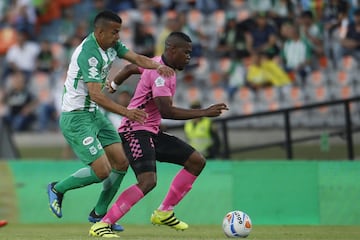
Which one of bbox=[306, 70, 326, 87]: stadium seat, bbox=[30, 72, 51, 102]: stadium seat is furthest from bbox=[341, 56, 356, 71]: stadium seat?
bbox=[30, 72, 51, 102]: stadium seat

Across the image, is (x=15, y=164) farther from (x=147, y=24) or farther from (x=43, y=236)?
(x=147, y=24)

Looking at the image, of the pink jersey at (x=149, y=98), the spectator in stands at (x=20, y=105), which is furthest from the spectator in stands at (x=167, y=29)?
the pink jersey at (x=149, y=98)

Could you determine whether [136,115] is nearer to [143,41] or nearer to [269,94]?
[269,94]

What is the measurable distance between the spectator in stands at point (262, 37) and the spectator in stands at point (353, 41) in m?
1.67

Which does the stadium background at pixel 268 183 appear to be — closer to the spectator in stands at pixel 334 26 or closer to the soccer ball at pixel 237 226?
the spectator in stands at pixel 334 26

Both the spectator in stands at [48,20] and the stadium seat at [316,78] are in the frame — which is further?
the spectator in stands at [48,20]

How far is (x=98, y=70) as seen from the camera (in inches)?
397

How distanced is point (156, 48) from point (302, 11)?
11.9 ft

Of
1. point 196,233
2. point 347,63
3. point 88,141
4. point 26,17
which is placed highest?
point 26,17

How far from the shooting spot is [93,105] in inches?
412

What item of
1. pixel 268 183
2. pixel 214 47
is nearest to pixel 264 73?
pixel 214 47

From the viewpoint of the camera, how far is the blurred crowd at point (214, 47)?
1838 cm

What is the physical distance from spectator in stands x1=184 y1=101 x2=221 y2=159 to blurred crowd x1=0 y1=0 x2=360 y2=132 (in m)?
1.33

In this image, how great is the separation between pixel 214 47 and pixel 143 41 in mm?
1616
